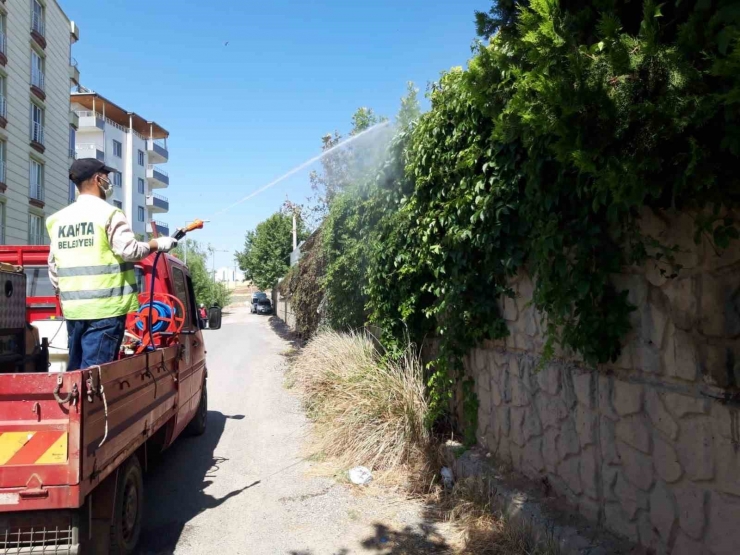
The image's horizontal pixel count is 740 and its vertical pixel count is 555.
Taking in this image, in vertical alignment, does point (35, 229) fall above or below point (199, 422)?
above

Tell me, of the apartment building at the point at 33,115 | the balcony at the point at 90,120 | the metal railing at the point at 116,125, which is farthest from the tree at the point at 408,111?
the metal railing at the point at 116,125

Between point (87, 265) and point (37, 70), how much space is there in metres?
26.9

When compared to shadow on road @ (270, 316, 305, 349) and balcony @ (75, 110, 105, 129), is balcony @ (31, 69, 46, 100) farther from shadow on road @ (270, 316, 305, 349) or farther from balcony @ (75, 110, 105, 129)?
balcony @ (75, 110, 105, 129)

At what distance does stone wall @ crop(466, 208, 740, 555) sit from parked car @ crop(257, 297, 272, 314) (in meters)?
49.4

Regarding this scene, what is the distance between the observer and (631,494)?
3.30 m

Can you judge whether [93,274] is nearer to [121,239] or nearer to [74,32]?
[121,239]

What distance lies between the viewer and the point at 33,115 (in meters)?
25.9

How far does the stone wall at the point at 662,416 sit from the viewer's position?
2650mm

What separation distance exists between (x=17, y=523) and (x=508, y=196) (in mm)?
3632

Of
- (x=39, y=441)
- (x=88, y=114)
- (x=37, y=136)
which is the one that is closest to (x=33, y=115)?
(x=37, y=136)

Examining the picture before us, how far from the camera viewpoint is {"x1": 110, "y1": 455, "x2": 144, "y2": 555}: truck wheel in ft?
12.4

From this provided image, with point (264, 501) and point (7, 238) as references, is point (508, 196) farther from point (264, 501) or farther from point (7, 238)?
point (7, 238)

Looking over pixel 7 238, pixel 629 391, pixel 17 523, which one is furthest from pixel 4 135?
pixel 629 391

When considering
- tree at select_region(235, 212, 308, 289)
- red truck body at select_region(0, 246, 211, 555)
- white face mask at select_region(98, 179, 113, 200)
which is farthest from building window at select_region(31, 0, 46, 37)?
red truck body at select_region(0, 246, 211, 555)
